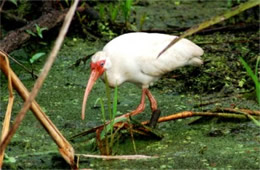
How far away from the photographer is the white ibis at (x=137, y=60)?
469 centimetres

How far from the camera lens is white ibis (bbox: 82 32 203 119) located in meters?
4.69

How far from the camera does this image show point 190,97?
16.9 ft

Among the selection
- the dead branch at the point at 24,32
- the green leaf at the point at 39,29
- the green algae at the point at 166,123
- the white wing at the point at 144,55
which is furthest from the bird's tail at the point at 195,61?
the dead branch at the point at 24,32

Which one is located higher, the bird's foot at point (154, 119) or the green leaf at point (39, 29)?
the green leaf at point (39, 29)

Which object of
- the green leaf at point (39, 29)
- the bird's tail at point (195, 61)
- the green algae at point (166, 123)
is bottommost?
the green algae at point (166, 123)

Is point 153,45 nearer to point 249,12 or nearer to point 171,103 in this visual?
point 171,103

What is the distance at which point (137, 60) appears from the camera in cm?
472

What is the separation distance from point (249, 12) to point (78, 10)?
171 cm

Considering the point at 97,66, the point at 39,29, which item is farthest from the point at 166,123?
the point at 39,29

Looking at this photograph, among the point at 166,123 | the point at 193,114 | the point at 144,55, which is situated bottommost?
the point at 166,123

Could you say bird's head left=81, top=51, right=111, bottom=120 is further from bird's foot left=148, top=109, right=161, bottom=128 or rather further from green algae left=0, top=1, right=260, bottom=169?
bird's foot left=148, top=109, right=161, bottom=128

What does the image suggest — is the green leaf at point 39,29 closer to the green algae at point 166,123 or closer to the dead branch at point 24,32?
the dead branch at point 24,32

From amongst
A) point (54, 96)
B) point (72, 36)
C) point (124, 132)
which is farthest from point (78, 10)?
point (124, 132)

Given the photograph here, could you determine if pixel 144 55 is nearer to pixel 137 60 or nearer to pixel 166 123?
pixel 137 60
